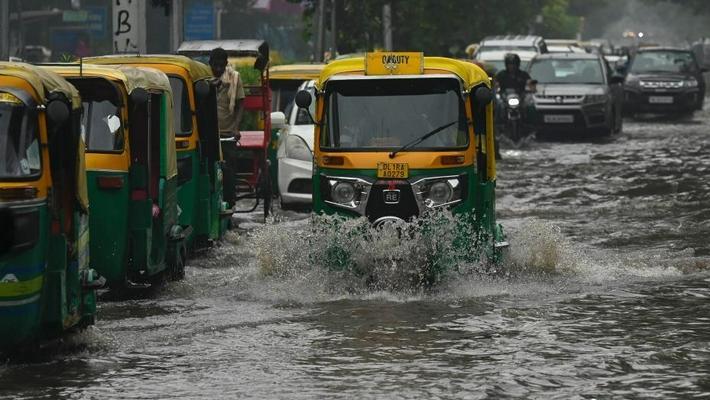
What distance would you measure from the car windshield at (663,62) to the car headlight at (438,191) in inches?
1124

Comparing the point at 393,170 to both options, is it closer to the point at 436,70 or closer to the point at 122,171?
the point at 436,70

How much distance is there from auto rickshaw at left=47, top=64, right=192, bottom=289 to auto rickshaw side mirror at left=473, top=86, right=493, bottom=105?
2.45 m

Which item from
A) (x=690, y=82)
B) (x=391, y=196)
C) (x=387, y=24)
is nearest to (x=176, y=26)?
(x=391, y=196)

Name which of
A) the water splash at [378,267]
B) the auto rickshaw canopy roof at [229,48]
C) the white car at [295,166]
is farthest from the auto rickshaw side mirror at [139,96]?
the auto rickshaw canopy roof at [229,48]

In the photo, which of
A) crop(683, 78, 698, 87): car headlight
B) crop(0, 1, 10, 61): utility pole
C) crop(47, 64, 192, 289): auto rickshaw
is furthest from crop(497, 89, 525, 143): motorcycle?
crop(47, 64, 192, 289): auto rickshaw

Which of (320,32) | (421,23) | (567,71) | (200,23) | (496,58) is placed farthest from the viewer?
(200,23)

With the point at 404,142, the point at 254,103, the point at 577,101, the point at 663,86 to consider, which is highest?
the point at 404,142

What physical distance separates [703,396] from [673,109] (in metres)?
32.2

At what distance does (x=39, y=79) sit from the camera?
9.84 meters

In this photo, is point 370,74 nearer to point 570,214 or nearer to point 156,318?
point 156,318

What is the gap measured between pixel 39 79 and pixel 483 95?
431 cm

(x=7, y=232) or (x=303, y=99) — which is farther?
(x=303, y=99)

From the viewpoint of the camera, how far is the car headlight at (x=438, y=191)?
13.1m

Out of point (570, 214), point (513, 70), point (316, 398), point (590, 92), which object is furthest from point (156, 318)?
point (590, 92)
